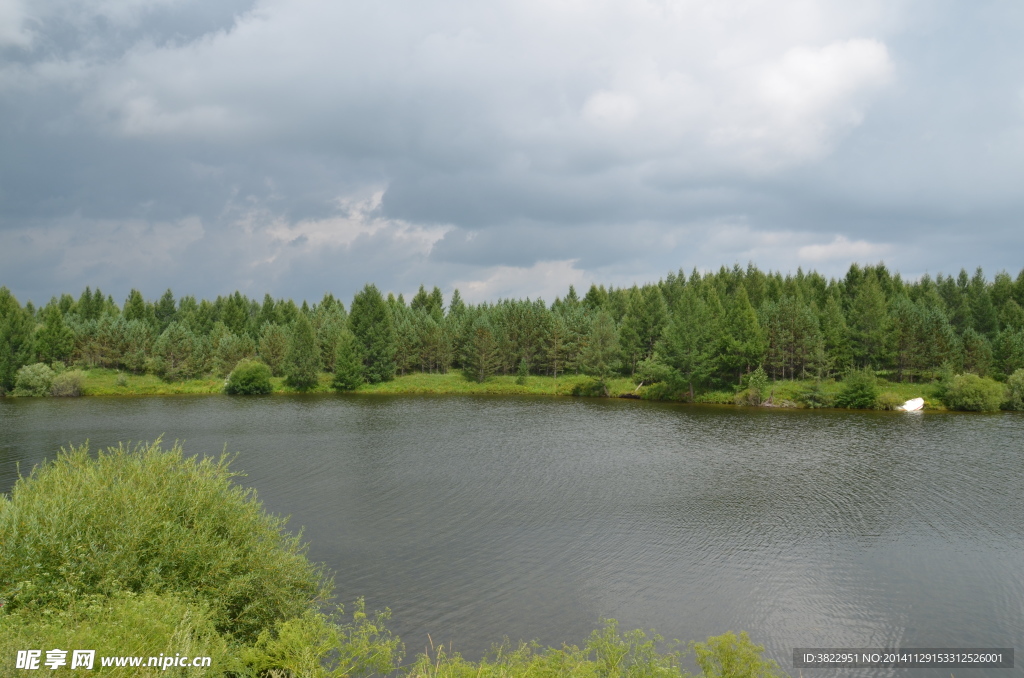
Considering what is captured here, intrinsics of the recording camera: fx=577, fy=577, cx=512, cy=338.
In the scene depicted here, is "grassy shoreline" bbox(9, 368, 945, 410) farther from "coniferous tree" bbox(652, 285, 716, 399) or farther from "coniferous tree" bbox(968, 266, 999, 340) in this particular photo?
"coniferous tree" bbox(968, 266, 999, 340)

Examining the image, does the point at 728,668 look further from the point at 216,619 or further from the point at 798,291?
the point at 798,291

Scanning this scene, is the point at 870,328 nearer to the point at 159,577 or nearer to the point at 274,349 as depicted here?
the point at 159,577

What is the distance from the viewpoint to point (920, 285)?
133 metres

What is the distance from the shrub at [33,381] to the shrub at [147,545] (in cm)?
9858

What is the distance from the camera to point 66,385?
98.4m

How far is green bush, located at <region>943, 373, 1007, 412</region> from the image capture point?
7662 cm

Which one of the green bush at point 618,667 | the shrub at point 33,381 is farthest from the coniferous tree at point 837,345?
the shrub at point 33,381

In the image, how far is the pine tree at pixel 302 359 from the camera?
350 ft

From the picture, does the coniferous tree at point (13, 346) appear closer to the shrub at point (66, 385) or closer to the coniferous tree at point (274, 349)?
the shrub at point (66, 385)

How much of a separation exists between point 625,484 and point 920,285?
127 metres

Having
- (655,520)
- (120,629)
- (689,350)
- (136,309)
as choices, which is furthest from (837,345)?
(136,309)

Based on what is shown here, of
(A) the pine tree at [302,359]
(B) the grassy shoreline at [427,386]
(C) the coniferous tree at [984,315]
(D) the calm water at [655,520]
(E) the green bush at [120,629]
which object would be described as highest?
(C) the coniferous tree at [984,315]

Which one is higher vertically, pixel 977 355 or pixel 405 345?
pixel 405 345

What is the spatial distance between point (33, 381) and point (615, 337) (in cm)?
9934
